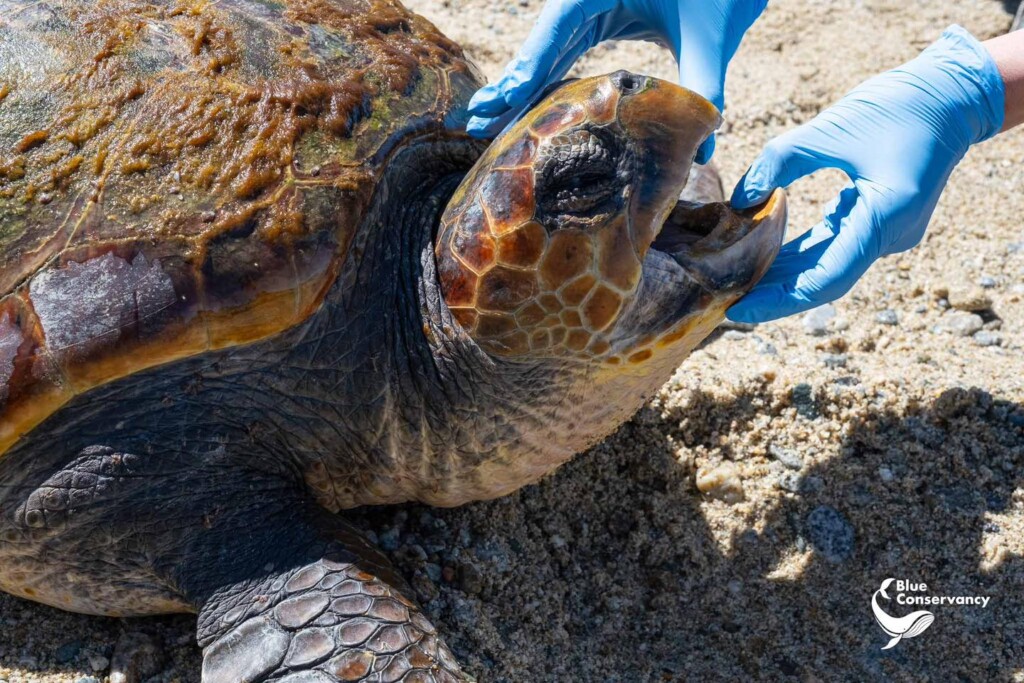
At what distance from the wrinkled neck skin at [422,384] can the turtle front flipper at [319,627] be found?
231mm

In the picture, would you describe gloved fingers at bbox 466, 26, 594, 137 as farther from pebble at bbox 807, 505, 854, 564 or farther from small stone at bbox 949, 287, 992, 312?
small stone at bbox 949, 287, 992, 312

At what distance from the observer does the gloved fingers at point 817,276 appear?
197 centimetres

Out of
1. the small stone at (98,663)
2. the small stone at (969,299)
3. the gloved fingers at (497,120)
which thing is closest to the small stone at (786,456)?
the small stone at (969,299)

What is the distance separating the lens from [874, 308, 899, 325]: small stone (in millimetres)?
2826

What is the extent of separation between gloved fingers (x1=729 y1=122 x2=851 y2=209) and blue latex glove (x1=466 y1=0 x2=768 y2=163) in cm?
11

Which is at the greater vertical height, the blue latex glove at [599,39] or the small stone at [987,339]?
the blue latex glove at [599,39]

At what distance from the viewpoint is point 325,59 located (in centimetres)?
191

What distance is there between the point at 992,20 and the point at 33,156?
4.01 m

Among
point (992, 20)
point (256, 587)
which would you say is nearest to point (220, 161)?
point (256, 587)

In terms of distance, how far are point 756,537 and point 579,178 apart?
40.6 inches

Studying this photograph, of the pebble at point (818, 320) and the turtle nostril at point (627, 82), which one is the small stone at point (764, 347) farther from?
the turtle nostril at point (627, 82)

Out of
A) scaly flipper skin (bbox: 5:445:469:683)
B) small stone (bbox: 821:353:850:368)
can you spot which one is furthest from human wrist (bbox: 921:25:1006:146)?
scaly flipper skin (bbox: 5:445:469:683)

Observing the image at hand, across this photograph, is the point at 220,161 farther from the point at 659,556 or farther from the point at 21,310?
the point at 659,556

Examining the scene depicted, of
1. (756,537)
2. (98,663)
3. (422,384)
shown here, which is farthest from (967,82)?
(98,663)
